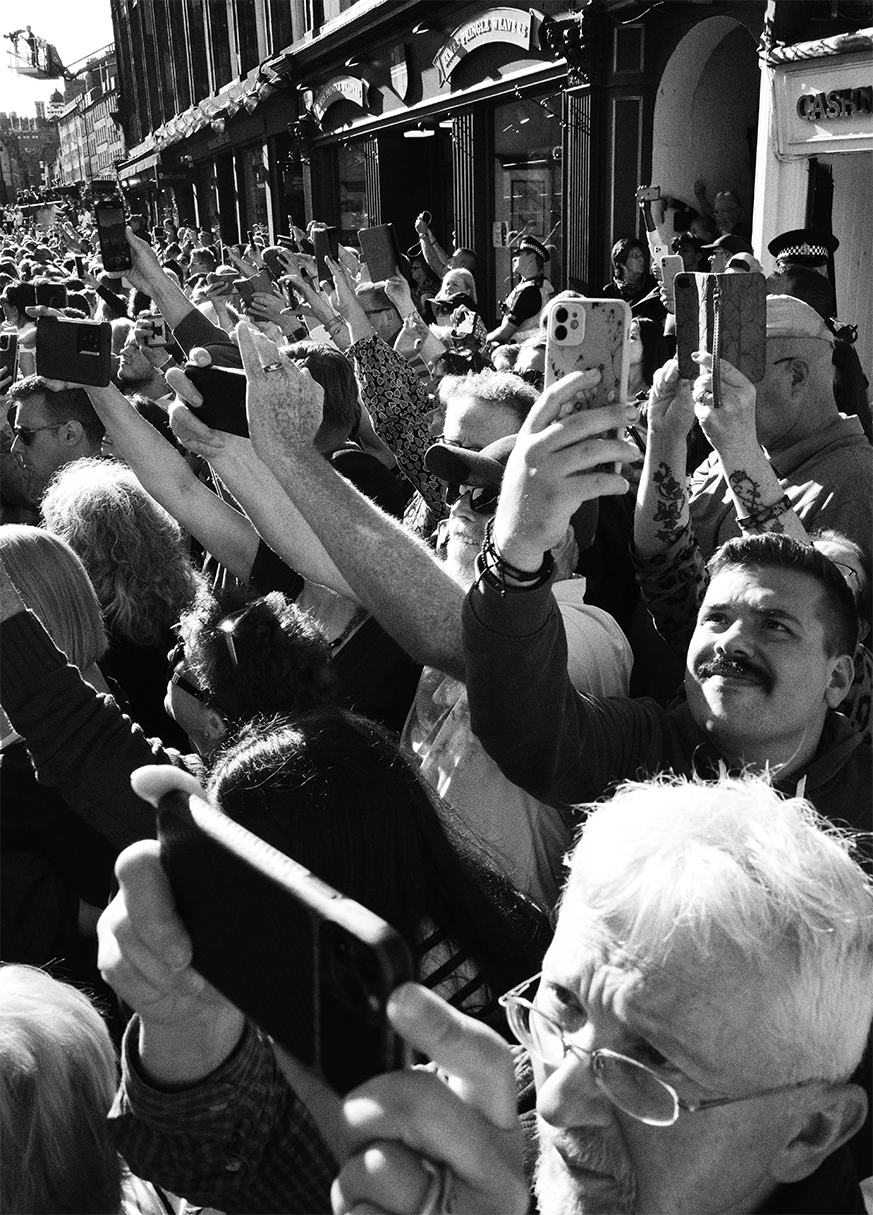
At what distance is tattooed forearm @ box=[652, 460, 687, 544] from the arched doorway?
795cm

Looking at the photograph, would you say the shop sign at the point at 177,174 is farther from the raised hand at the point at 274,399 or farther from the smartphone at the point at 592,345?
the smartphone at the point at 592,345

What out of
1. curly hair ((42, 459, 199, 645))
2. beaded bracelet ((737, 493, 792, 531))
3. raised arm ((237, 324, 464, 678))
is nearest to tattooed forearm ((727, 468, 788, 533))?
beaded bracelet ((737, 493, 792, 531))

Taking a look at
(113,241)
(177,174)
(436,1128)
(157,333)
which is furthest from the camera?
(177,174)

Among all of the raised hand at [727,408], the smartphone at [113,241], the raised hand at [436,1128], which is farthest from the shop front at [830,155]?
the raised hand at [436,1128]

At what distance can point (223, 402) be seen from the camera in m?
2.60

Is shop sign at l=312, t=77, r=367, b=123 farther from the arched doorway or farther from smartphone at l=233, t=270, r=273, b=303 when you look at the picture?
smartphone at l=233, t=270, r=273, b=303

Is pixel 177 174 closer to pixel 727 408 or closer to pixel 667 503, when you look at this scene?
pixel 667 503

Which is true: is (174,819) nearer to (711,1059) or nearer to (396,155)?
(711,1059)

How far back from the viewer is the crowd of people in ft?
3.48

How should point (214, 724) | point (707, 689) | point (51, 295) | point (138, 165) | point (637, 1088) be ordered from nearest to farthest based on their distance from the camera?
point (637, 1088) → point (707, 689) → point (214, 724) → point (51, 295) → point (138, 165)

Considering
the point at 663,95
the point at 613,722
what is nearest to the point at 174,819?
the point at 613,722

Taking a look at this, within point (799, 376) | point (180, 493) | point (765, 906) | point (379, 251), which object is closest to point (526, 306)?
point (379, 251)

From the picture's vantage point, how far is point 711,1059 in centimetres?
Result: 105

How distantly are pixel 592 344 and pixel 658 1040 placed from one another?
978 mm
